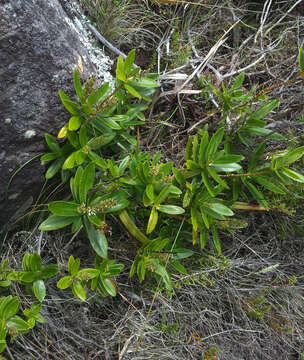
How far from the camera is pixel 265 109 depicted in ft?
7.38

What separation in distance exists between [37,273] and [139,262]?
1.89 ft

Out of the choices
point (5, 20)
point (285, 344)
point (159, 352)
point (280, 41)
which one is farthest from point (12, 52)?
A: point (285, 344)

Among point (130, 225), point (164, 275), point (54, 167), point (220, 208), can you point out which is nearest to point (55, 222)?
point (54, 167)

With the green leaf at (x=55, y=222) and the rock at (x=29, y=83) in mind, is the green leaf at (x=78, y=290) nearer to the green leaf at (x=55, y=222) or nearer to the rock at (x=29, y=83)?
the green leaf at (x=55, y=222)

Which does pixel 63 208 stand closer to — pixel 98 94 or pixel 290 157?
pixel 98 94

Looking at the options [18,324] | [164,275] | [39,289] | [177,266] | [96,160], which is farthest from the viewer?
[177,266]

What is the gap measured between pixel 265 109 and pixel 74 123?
123 centimetres

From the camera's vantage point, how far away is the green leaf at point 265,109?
2232 mm

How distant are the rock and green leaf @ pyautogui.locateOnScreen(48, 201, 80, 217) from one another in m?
0.33

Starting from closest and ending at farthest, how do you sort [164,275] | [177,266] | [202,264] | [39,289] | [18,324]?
[18,324] → [39,289] → [164,275] → [177,266] → [202,264]

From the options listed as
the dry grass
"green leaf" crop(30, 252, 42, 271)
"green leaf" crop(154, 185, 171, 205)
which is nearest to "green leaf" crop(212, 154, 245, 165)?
"green leaf" crop(154, 185, 171, 205)

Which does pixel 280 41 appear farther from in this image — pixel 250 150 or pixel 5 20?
pixel 5 20

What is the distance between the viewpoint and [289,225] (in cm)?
256

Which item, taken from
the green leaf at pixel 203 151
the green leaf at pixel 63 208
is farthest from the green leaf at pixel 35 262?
the green leaf at pixel 203 151
